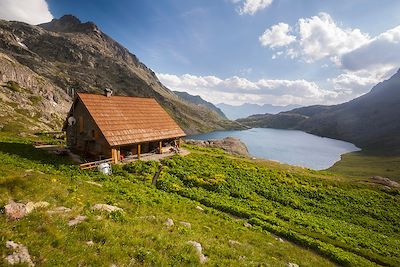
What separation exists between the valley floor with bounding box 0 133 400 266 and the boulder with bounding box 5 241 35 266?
0.18 m

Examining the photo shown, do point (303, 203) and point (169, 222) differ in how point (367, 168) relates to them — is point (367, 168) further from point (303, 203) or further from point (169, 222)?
point (169, 222)

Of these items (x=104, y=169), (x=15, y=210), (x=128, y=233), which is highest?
(x=15, y=210)

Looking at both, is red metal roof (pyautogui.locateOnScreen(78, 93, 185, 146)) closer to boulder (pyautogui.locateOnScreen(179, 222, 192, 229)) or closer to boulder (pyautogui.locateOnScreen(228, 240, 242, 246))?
boulder (pyautogui.locateOnScreen(179, 222, 192, 229))

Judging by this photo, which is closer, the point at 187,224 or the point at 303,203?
the point at 187,224

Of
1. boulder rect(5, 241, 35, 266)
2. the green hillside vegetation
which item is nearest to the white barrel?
the green hillside vegetation

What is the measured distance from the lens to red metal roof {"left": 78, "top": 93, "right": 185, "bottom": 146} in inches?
1363

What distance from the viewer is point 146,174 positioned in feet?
104

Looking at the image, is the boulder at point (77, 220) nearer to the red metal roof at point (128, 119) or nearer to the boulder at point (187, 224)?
the boulder at point (187, 224)

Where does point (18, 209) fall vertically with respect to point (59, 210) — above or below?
above

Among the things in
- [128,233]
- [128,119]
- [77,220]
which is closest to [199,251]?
[128,233]

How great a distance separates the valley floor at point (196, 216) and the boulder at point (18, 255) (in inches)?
7.1

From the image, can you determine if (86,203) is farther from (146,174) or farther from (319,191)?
(319,191)

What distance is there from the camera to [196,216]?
20.3m

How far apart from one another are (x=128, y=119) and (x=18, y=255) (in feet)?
102
